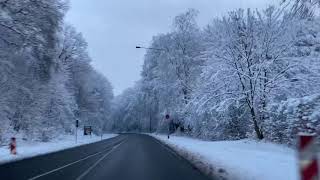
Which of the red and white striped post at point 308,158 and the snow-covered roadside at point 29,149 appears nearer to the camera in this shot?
the red and white striped post at point 308,158

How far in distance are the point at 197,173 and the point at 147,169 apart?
277cm

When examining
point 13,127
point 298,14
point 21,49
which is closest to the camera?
point 298,14

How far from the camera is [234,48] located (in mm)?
37406

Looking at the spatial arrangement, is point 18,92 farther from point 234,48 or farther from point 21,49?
point 234,48

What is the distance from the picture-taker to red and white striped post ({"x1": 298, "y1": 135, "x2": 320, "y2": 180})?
7.44 meters

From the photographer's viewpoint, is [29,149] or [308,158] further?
[29,149]

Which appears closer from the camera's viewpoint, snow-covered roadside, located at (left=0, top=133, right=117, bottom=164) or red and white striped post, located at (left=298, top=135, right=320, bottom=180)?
red and white striped post, located at (left=298, top=135, right=320, bottom=180)

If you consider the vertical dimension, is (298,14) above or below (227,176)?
above

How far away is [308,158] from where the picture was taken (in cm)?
746

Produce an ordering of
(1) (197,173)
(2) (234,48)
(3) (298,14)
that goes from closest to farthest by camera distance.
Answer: (3) (298,14) < (1) (197,173) < (2) (234,48)

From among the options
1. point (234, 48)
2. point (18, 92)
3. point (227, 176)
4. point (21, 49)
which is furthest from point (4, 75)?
point (227, 176)

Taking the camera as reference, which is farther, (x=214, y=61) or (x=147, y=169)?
(x=214, y=61)

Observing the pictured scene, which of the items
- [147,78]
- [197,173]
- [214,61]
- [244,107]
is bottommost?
[197,173]

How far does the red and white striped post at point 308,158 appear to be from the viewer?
293 inches
